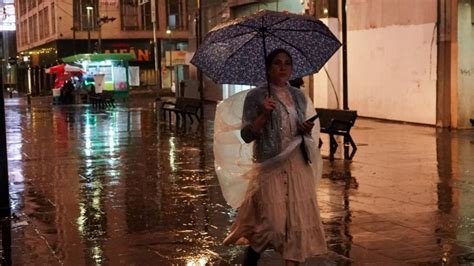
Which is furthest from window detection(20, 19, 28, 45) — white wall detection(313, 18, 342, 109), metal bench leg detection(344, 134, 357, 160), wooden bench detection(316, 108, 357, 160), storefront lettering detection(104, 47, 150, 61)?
metal bench leg detection(344, 134, 357, 160)

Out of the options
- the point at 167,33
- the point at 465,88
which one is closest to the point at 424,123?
the point at 465,88

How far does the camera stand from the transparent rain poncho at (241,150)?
5387 millimetres

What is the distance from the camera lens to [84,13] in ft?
210

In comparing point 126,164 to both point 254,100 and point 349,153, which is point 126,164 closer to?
point 349,153

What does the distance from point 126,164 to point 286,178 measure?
8.67 meters

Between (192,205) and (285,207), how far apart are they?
4.19m

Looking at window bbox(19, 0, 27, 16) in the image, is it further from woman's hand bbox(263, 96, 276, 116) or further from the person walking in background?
woman's hand bbox(263, 96, 276, 116)

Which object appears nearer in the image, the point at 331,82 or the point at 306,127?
the point at 306,127

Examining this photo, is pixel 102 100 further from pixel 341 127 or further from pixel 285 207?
pixel 285 207

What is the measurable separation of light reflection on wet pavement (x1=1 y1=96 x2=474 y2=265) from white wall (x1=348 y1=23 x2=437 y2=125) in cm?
389

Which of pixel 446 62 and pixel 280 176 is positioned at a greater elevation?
pixel 446 62

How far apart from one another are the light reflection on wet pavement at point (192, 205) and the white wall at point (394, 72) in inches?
153

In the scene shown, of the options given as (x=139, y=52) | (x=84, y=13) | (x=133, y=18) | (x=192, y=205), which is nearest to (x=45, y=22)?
(x=84, y=13)

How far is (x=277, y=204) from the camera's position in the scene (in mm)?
5254
